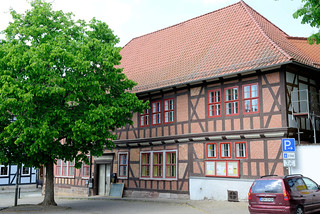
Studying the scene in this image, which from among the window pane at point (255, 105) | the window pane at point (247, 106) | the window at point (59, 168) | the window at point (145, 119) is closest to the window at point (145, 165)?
the window at point (145, 119)

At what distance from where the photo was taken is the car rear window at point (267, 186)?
11312 millimetres

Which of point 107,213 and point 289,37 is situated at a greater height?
point 289,37

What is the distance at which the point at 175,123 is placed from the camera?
67.6 ft

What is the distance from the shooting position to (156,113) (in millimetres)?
21984

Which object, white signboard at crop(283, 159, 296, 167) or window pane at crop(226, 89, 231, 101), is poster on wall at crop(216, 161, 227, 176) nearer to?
window pane at crop(226, 89, 231, 101)

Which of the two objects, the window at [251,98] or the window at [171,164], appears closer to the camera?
the window at [251,98]

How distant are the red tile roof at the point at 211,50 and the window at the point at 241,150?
3385mm

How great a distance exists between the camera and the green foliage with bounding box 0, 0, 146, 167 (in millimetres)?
15203

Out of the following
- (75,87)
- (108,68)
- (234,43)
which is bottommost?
(75,87)

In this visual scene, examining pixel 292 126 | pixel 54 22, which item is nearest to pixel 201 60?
pixel 292 126

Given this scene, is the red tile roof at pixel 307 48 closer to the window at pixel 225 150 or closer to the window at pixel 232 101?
the window at pixel 232 101

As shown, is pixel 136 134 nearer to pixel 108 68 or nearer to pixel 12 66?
pixel 108 68

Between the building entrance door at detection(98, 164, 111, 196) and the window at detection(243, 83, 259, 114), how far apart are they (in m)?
11.3

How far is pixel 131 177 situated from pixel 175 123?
487cm
